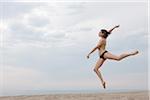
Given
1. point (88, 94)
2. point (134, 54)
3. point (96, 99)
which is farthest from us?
point (88, 94)

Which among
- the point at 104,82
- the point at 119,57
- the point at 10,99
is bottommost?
the point at 10,99

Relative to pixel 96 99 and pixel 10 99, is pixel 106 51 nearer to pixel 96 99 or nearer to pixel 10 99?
pixel 96 99

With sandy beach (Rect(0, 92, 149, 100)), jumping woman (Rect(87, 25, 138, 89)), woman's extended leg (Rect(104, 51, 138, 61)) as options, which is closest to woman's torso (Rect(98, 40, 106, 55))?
jumping woman (Rect(87, 25, 138, 89))

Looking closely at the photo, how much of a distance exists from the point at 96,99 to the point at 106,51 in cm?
1902

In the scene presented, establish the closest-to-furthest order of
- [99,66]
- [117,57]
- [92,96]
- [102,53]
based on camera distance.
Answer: [117,57], [102,53], [99,66], [92,96]

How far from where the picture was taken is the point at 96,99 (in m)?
29.7

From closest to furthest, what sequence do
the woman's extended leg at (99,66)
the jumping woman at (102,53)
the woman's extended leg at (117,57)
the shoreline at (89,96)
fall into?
the woman's extended leg at (117,57) → the jumping woman at (102,53) → the woman's extended leg at (99,66) → the shoreline at (89,96)

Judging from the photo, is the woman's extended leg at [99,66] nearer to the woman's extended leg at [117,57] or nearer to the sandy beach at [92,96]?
the woman's extended leg at [117,57]

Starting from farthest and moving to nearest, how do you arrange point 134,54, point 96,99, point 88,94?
point 88,94, point 96,99, point 134,54

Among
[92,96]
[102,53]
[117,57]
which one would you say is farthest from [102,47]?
[92,96]

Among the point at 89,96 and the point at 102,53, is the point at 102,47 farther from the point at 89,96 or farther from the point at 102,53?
the point at 89,96

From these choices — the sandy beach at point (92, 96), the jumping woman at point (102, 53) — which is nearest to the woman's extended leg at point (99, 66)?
the jumping woman at point (102, 53)

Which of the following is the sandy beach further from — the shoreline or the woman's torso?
the woman's torso

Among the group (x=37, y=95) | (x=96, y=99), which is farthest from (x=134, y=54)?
(x=37, y=95)
